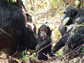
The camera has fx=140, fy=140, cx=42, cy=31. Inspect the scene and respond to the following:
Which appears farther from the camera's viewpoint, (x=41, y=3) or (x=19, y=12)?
(x=41, y=3)

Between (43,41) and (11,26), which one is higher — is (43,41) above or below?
below

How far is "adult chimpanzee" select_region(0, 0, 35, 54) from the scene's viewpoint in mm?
3329

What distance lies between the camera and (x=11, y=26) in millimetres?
3383

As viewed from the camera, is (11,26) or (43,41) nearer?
(11,26)

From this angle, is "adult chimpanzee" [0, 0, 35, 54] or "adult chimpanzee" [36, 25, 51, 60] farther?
"adult chimpanzee" [36, 25, 51, 60]

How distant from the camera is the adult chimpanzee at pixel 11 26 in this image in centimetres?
333

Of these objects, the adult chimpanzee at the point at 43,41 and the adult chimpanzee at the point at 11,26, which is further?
the adult chimpanzee at the point at 43,41

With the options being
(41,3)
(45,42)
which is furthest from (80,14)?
(41,3)

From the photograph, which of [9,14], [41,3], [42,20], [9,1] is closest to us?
[9,14]

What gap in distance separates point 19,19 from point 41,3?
3949 millimetres

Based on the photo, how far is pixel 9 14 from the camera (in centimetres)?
337

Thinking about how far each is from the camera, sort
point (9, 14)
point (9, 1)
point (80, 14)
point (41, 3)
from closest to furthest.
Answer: point (9, 14), point (9, 1), point (80, 14), point (41, 3)

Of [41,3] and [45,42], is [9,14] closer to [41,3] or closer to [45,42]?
[45,42]

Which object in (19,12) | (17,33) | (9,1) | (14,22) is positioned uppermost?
(9,1)
